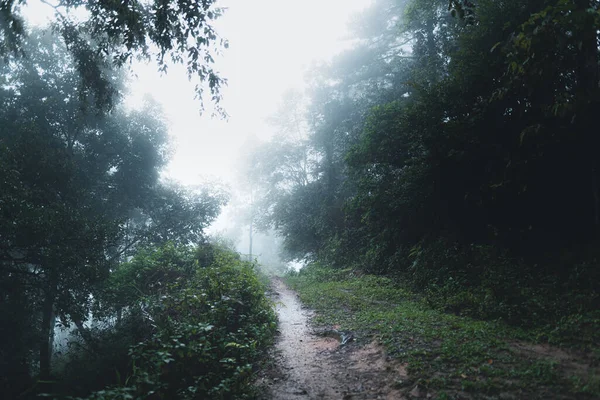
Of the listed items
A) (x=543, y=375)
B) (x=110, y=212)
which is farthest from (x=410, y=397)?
(x=110, y=212)

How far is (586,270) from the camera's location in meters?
6.18

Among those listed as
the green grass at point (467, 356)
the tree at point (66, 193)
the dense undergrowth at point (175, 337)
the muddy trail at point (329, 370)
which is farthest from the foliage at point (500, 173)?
the tree at point (66, 193)

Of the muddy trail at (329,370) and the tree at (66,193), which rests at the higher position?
the tree at (66,193)

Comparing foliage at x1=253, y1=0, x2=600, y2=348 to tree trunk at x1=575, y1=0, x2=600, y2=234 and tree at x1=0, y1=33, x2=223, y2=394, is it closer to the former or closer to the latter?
tree trunk at x1=575, y1=0, x2=600, y2=234

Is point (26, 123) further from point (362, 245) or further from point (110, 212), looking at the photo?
point (362, 245)

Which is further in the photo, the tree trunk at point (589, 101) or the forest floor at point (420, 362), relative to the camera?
the tree trunk at point (589, 101)

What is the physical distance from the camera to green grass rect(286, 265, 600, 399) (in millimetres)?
3590

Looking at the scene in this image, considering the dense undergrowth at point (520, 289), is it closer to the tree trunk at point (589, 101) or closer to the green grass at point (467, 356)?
the green grass at point (467, 356)

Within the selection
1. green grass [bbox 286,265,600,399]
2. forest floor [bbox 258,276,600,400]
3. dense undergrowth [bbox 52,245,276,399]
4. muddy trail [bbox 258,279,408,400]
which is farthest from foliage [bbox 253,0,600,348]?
dense undergrowth [bbox 52,245,276,399]

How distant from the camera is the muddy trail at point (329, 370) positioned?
4.40 metres

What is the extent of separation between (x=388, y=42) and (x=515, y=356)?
2556 cm

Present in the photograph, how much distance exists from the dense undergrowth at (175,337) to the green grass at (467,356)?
2.28m

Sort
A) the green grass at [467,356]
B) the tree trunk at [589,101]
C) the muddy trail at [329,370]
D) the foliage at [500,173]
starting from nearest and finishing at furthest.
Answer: the green grass at [467,356]
the muddy trail at [329,370]
the foliage at [500,173]
the tree trunk at [589,101]

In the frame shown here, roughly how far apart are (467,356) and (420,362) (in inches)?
26.0
